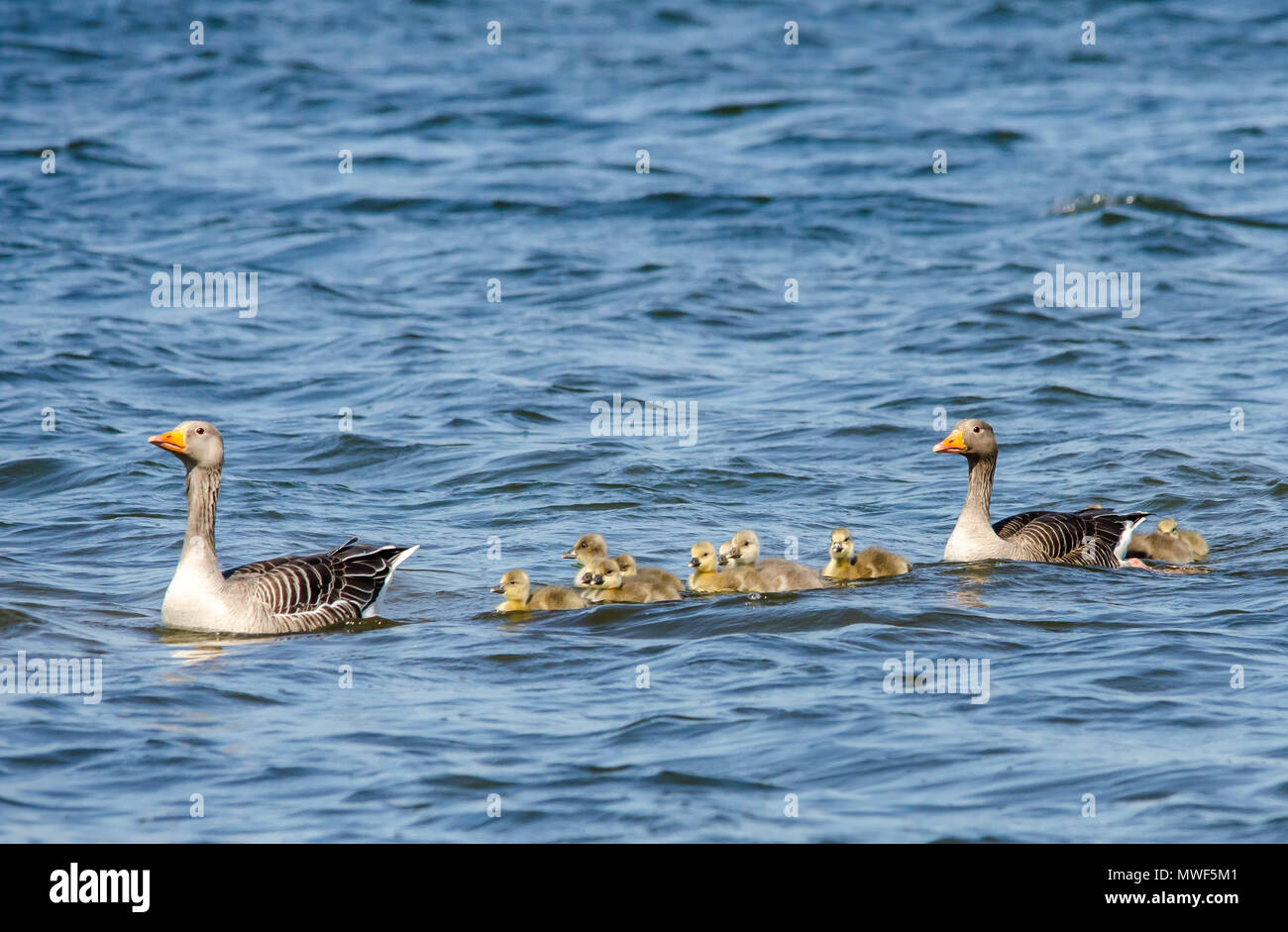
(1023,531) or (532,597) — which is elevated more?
(1023,531)

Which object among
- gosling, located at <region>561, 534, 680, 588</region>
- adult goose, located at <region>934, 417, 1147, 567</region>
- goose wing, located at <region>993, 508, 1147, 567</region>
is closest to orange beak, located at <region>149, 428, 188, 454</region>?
gosling, located at <region>561, 534, 680, 588</region>

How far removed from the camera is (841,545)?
10.9m

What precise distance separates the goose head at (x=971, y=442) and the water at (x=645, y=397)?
34.3 inches

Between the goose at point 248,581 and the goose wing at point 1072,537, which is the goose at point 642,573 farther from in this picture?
the goose wing at point 1072,537

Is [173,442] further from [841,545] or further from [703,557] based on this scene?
[841,545]

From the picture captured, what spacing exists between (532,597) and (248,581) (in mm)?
1897

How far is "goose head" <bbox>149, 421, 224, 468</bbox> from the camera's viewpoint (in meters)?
10.5

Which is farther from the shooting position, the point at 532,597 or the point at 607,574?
the point at 532,597

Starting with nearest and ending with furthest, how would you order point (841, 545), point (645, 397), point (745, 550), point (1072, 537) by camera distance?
point (841, 545), point (745, 550), point (1072, 537), point (645, 397)

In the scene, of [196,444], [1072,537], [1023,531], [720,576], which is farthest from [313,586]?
[1072,537]

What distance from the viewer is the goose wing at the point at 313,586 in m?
10.4

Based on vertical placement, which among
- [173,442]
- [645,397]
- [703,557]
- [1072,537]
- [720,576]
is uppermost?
[645,397]
